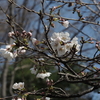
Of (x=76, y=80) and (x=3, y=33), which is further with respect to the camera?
(x=3, y=33)

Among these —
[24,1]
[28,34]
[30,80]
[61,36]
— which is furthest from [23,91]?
[30,80]

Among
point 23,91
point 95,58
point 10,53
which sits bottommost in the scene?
point 23,91

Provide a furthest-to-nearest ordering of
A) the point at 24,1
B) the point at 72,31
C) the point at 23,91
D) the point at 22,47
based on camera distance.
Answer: the point at 24,1
the point at 72,31
the point at 23,91
the point at 22,47

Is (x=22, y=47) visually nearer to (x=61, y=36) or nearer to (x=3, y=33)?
(x=61, y=36)

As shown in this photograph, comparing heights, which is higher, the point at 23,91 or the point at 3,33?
the point at 3,33

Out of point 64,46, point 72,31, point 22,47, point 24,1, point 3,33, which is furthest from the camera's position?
point 3,33

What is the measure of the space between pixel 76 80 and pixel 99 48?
0.30 m

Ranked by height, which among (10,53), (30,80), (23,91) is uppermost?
(30,80)

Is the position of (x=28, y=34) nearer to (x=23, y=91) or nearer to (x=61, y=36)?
(x=61, y=36)

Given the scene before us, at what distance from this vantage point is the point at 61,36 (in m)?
1.09

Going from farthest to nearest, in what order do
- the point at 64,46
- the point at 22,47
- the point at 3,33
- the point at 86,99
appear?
the point at 86,99 < the point at 3,33 < the point at 22,47 < the point at 64,46

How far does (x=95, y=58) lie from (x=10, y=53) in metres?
0.62

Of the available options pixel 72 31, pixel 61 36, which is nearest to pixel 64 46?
pixel 61 36

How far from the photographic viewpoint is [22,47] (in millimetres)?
1211
